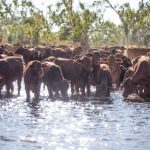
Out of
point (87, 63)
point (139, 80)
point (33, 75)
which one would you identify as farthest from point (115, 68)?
point (33, 75)

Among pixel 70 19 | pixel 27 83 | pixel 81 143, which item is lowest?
pixel 81 143

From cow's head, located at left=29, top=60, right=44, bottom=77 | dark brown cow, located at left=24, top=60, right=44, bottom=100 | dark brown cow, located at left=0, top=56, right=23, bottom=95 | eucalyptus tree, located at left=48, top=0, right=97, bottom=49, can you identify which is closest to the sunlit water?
dark brown cow, located at left=24, top=60, right=44, bottom=100

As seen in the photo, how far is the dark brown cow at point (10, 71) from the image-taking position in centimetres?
2172

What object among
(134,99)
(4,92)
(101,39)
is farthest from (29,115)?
(101,39)

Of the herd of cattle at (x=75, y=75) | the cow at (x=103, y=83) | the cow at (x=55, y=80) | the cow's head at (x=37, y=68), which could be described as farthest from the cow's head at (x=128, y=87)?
the cow's head at (x=37, y=68)

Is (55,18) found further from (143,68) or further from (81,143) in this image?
(81,143)

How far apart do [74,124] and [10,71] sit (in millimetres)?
8334

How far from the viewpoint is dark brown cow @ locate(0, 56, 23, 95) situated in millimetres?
21719

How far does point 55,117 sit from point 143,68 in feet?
19.2

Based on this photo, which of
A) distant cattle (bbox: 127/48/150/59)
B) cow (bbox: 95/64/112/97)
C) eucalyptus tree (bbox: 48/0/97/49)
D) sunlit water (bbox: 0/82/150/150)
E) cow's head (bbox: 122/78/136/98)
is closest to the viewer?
sunlit water (bbox: 0/82/150/150)

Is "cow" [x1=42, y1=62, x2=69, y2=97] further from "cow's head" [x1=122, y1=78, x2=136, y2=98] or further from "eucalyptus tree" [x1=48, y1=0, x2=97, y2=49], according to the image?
"eucalyptus tree" [x1=48, y1=0, x2=97, y2=49]

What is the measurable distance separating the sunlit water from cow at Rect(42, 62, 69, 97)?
50 centimetres

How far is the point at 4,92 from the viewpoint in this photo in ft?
73.9

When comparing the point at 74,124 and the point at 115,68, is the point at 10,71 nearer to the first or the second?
the point at 115,68
